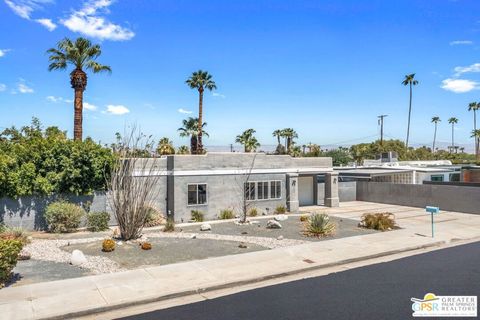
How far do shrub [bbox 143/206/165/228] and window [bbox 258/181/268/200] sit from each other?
25.9ft

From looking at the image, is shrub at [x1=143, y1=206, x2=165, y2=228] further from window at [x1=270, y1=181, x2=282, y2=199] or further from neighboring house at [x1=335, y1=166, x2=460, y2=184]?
neighboring house at [x1=335, y1=166, x2=460, y2=184]

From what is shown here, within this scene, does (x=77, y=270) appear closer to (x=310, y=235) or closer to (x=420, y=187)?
(x=310, y=235)

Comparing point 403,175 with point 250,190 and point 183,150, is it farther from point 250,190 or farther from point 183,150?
point 183,150

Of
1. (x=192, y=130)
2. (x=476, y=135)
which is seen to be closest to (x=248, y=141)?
(x=192, y=130)

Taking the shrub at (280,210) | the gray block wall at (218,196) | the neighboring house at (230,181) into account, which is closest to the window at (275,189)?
the neighboring house at (230,181)

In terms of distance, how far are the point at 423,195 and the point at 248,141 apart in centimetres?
2795

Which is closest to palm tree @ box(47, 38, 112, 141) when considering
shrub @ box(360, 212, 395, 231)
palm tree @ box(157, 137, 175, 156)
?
palm tree @ box(157, 137, 175, 156)

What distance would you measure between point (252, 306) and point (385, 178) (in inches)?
1282

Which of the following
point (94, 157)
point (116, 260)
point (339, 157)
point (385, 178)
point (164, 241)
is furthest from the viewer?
point (339, 157)

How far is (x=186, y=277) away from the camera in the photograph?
12.3 meters

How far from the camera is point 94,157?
2286 cm

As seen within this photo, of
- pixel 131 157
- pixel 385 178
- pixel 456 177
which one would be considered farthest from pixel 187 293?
pixel 456 177

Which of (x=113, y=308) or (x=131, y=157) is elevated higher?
(x=131, y=157)

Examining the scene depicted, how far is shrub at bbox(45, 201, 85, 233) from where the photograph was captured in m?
21.2
